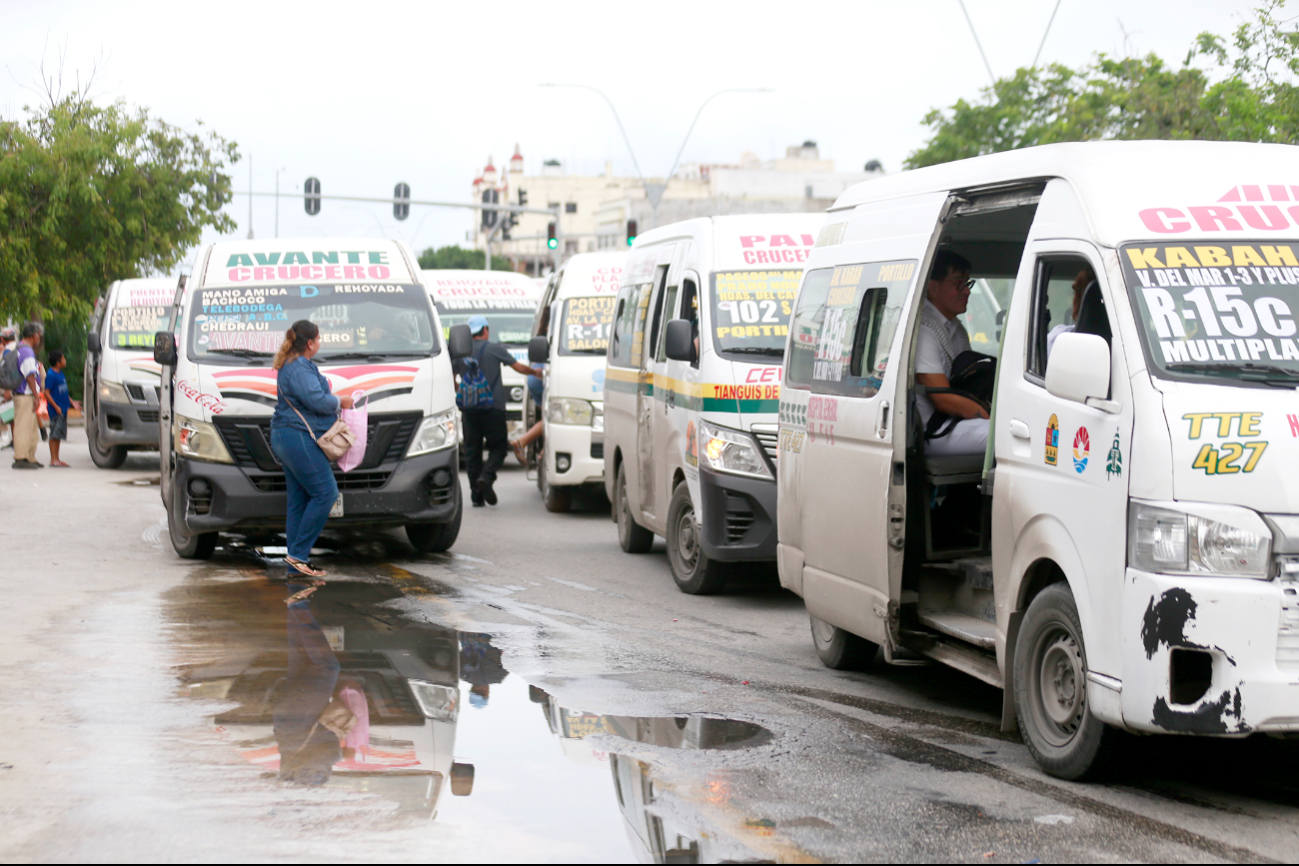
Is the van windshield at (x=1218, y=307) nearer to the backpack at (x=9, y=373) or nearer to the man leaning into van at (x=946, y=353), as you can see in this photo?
the man leaning into van at (x=946, y=353)

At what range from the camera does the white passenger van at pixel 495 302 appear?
20.1 m

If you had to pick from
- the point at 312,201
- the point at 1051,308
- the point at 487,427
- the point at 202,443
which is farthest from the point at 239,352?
the point at 312,201

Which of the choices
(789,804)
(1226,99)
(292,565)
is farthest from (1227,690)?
(1226,99)

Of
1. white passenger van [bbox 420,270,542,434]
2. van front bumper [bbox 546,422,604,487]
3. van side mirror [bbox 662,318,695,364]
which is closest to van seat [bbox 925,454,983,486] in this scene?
van side mirror [bbox 662,318,695,364]

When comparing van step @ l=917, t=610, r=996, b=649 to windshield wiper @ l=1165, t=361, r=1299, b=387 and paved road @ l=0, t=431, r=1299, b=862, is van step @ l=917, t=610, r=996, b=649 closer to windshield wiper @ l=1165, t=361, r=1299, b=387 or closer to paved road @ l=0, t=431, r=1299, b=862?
paved road @ l=0, t=431, r=1299, b=862

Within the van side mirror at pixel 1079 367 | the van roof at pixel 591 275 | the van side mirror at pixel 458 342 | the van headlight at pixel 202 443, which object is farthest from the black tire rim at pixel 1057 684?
the van roof at pixel 591 275

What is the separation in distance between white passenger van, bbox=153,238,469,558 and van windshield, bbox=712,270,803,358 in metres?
2.34

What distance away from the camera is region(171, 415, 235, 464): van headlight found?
36.0 ft

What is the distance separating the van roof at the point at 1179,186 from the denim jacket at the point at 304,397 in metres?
5.77

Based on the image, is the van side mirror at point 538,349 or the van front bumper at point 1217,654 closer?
the van front bumper at point 1217,654

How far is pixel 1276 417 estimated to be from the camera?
16.4 ft

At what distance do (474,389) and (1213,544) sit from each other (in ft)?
37.9

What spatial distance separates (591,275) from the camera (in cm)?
1612

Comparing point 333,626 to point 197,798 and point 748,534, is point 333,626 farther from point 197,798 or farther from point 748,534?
point 197,798
